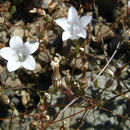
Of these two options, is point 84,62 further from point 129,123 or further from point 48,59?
point 129,123

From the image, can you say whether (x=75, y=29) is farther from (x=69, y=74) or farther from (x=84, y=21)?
(x=69, y=74)

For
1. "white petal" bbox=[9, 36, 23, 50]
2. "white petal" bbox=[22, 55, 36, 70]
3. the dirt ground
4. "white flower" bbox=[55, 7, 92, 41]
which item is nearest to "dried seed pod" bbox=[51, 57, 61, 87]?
the dirt ground

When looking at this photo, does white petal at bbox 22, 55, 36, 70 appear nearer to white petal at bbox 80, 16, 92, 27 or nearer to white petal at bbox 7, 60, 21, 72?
white petal at bbox 7, 60, 21, 72

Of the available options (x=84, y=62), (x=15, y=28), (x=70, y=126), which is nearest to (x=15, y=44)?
(x=15, y=28)

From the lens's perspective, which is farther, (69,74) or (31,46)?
(69,74)

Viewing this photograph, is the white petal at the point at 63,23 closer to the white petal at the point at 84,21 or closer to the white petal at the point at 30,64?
the white petal at the point at 84,21

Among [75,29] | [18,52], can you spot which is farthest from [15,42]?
[75,29]

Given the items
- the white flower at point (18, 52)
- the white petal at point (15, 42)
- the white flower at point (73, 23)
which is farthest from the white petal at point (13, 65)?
the white flower at point (73, 23)
